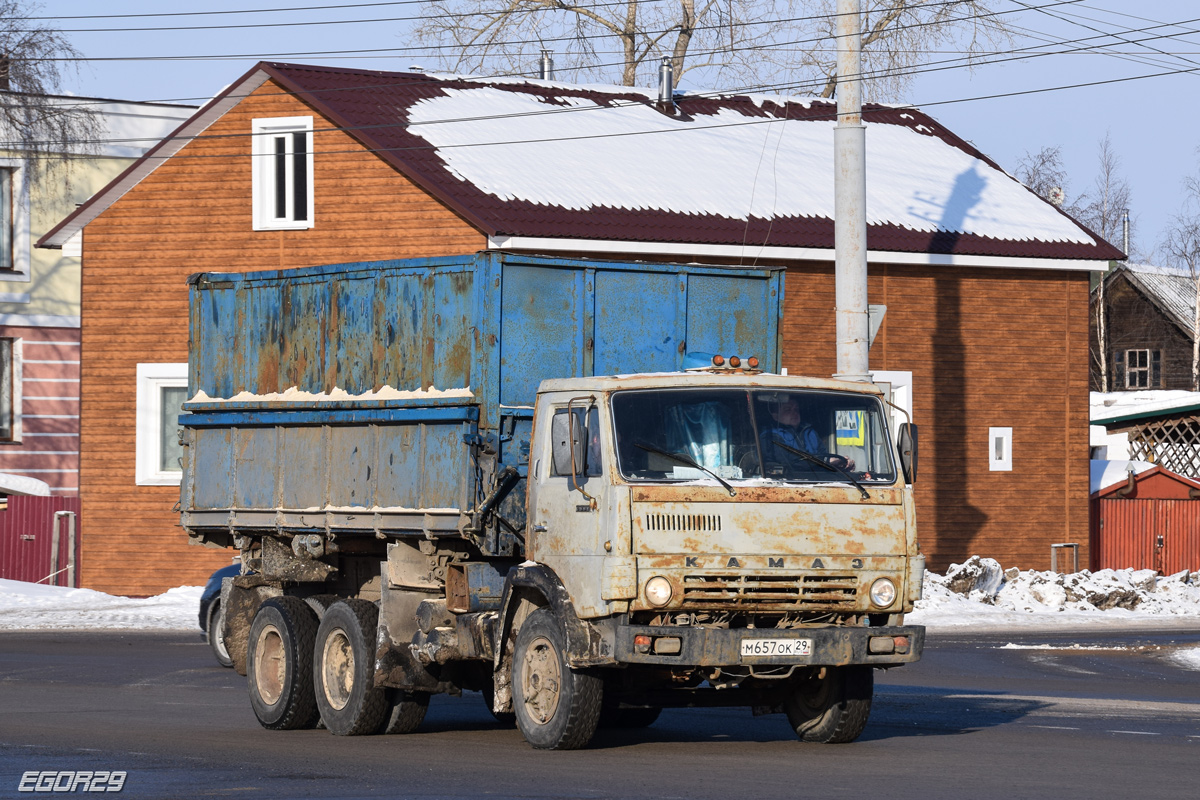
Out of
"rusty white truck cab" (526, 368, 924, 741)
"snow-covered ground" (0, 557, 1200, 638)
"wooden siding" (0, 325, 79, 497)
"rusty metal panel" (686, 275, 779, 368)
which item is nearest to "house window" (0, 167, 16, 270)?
"wooden siding" (0, 325, 79, 497)

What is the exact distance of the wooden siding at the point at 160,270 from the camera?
30141 mm

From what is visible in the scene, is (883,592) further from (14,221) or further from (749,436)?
(14,221)

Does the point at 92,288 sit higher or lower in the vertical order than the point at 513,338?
higher

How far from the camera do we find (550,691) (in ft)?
39.2

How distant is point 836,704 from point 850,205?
10224 millimetres

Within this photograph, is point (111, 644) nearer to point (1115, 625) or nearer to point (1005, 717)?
point (1005, 717)

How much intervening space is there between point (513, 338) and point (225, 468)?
3241 millimetres

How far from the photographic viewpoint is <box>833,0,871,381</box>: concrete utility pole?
21266 millimetres

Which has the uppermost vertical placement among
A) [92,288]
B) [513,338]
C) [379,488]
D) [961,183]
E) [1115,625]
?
[961,183]

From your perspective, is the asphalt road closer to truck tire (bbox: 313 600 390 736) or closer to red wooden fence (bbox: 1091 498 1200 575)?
truck tire (bbox: 313 600 390 736)

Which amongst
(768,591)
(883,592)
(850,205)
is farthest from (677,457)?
(850,205)

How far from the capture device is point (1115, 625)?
87.9 ft

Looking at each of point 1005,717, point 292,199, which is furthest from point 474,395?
point 292,199

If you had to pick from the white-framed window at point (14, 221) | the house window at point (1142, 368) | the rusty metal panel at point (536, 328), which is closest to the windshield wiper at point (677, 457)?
the rusty metal panel at point (536, 328)
